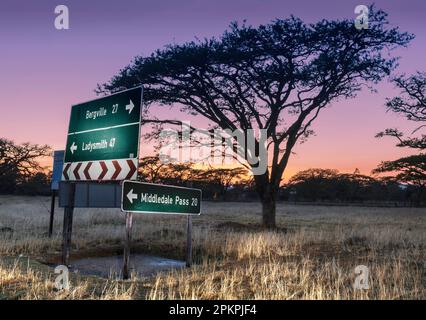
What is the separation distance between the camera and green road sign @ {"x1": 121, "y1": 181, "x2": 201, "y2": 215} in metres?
7.57

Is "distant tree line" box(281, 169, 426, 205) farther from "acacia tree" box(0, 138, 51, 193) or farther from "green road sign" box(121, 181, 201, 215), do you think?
"green road sign" box(121, 181, 201, 215)

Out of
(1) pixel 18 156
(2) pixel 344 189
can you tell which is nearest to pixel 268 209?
(1) pixel 18 156

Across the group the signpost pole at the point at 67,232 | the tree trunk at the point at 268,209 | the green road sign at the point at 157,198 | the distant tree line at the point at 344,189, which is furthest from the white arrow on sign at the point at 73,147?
the distant tree line at the point at 344,189

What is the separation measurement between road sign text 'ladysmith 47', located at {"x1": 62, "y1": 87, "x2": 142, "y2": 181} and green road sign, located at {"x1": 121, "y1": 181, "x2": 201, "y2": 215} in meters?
0.33

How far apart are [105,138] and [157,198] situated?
1.64 metres

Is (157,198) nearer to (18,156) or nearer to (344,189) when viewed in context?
(18,156)

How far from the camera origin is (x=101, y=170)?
8.47 meters

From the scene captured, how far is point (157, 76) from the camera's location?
18.2 metres

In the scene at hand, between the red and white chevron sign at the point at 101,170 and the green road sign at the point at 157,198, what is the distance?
0.31 m

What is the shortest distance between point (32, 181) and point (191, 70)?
54.9 meters

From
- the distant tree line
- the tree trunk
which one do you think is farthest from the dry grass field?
the distant tree line

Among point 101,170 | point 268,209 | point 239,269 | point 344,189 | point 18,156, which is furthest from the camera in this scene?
point 344,189
